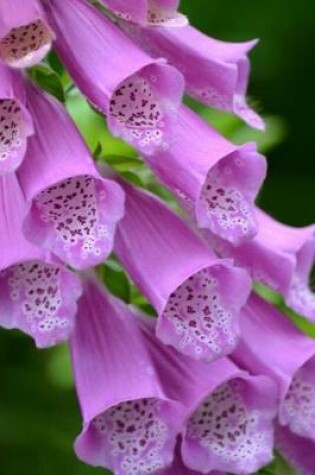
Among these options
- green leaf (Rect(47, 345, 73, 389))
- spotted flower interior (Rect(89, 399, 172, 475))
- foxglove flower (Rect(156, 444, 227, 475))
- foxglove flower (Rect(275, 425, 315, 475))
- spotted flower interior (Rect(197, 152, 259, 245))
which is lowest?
green leaf (Rect(47, 345, 73, 389))

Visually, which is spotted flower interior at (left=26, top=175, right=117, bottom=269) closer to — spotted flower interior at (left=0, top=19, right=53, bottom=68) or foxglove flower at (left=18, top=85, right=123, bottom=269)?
foxglove flower at (left=18, top=85, right=123, bottom=269)

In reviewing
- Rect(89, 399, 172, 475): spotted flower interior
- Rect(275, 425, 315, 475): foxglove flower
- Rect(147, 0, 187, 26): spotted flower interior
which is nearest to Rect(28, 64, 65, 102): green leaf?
Rect(147, 0, 187, 26): spotted flower interior

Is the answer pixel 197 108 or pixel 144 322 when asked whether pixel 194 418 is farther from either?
pixel 197 108

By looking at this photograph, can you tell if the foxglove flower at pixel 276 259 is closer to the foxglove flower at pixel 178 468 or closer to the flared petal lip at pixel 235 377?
the flared petal lip at pixel 235 377

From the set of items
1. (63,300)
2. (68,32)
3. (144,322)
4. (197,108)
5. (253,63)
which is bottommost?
(253,63)

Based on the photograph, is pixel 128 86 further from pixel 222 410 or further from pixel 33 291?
pixel 222 410

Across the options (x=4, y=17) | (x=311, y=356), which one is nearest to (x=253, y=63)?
(x=311, y=356)
